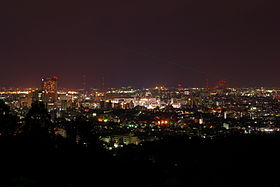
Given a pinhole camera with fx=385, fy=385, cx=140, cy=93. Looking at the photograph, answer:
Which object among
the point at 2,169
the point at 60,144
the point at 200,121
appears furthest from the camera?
the point at 200,121

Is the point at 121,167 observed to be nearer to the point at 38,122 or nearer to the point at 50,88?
the point at 38,122

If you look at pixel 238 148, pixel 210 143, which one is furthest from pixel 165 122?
pixel 238 148

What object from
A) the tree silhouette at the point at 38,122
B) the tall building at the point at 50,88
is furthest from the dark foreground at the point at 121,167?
the tall building at the point at 50,88

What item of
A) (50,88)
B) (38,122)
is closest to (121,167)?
(38,122)

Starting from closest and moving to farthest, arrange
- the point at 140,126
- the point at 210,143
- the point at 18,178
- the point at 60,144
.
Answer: the point at 18,178
the point at 60,144
the point at 210,143
the point at 140,126

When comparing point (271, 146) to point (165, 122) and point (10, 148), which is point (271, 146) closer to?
point (10, 148)

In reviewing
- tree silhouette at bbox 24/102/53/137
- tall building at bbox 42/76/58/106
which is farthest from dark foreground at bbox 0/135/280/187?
tall building at bbox 42/76/58/106

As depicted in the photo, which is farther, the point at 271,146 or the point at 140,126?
the point at 140,126

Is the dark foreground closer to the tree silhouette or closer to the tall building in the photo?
the tree silhouette
